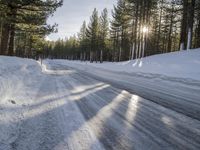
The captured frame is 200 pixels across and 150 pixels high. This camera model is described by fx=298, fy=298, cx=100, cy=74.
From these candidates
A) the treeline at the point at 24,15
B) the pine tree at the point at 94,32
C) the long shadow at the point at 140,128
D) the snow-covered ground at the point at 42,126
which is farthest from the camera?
the pine tree at the point at 94,32

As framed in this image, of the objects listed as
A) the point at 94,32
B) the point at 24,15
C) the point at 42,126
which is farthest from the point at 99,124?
the point at 94,32

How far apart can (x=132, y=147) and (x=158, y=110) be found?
291 centimetres

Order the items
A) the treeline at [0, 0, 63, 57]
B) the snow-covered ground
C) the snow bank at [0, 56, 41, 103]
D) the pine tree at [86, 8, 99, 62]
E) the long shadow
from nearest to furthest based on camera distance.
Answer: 1. the snow-covered ground
2. the long shadow
3. the snow bank at [0, 56, 41, 103]
4. the treeline at [0, 0, 63, 57]
5. the pine tree at [86, 8, 99, 62]

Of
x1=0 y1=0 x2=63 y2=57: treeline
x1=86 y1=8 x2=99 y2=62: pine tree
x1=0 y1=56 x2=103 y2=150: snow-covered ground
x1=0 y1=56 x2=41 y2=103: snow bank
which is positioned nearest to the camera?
x1=0 y1=56 x2=103 y2=150: snow-covered ground

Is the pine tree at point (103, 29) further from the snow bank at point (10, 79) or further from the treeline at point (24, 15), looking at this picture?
the snow bank at point (10, 79)

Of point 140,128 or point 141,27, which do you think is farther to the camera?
point 141,27

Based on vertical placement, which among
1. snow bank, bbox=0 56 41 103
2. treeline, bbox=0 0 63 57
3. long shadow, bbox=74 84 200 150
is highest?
treeline, bbox=0 0 63 57

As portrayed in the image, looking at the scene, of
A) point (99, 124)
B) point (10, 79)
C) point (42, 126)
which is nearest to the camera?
point (42, 126)

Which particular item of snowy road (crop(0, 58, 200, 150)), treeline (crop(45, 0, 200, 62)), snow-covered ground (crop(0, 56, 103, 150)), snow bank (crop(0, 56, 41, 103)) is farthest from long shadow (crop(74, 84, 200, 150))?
treeline (crop(45, 0, 200, 62))

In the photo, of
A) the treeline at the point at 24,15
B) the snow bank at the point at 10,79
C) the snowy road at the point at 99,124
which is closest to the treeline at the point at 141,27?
the treeline at the point at 24,15

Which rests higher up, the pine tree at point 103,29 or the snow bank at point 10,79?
the pine tree at point 103,29

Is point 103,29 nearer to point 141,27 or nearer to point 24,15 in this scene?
point 141,27

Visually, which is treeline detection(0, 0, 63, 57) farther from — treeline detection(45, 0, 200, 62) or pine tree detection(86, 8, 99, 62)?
pine tree detection(86, 8, 99, 62)

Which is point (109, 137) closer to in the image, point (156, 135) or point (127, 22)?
point (156, 135)
